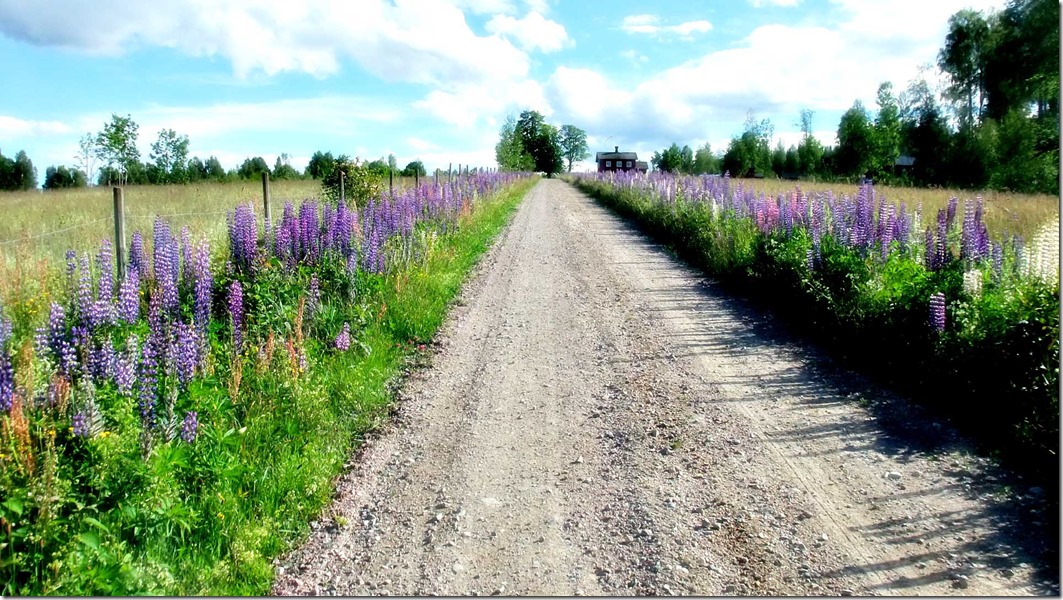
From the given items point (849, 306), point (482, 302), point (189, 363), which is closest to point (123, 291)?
point (189, 363)

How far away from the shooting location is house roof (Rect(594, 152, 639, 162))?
148 metres

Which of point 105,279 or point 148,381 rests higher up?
point 105,279

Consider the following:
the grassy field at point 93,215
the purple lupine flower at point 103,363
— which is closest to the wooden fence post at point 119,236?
the grassy field at point 93,215

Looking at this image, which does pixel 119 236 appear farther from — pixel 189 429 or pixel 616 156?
pixel 616 156

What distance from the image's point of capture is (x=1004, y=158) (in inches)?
1528

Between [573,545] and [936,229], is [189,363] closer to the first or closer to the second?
[573,545]

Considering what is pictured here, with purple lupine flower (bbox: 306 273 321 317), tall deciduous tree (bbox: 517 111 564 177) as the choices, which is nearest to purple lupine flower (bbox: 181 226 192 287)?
purple lupine flower (bbox: 306 273 321 317)

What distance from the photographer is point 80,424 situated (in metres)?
3.69

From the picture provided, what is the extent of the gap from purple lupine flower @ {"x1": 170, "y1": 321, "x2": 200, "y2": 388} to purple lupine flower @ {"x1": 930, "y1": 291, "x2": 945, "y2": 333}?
574 centimetres

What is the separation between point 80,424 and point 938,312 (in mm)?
6216

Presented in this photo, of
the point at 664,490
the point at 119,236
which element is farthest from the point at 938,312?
the point at 119,236

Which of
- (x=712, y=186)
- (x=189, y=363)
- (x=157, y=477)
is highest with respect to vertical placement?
(x=712, y=186)

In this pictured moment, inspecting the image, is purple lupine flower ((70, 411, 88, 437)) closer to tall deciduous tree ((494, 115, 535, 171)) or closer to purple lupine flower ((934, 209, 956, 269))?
purple lupine flower ((934, 209, 956, 269))

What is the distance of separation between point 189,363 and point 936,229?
761cm
